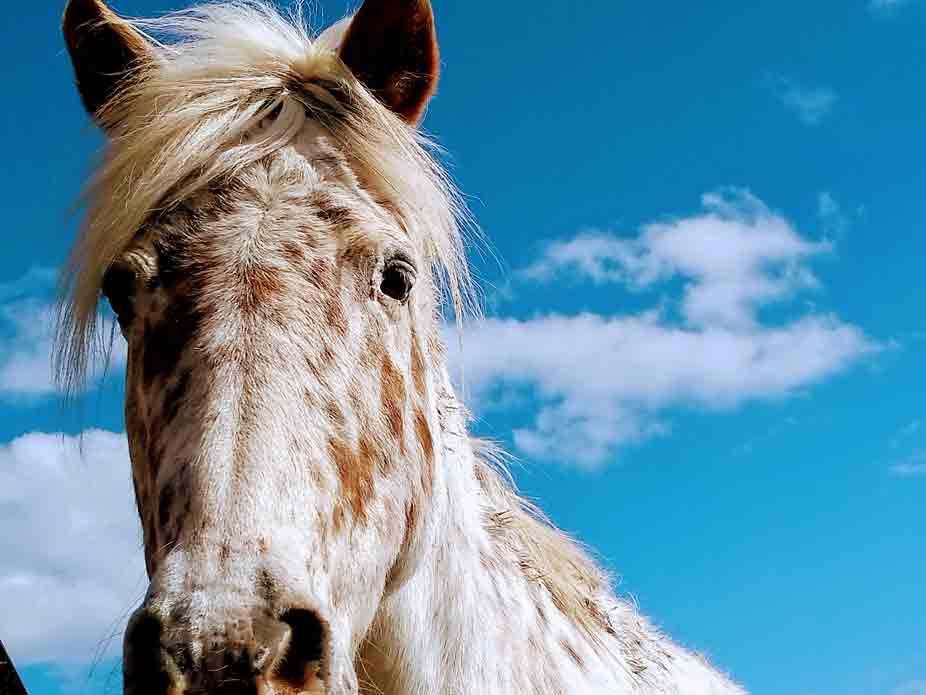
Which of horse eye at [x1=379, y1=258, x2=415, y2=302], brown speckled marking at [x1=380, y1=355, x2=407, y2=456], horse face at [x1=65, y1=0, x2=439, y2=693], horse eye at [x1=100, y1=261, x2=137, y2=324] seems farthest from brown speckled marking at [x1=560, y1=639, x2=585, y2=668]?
horse eye at [x1=100, y1=261, x2=137, y2=324]

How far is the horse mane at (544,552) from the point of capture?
3598mm

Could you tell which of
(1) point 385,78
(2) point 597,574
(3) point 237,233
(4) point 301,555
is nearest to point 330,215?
(3) point 237,233

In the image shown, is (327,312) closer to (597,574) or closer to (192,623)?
(192,623)

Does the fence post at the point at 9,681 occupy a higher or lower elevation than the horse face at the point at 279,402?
lower

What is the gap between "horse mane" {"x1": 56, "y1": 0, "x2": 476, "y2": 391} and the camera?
2.92m

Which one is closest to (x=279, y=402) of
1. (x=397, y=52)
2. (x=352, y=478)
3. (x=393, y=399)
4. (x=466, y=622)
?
(x=352, y=478)

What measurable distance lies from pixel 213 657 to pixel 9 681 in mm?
517

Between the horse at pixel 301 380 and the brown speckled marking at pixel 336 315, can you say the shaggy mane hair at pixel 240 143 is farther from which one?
the brown speckled marking at pixel 336 315

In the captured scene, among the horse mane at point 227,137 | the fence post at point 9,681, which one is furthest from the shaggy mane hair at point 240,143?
the fence post at point 9,681

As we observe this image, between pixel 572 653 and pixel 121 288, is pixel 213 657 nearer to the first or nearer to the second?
pixel 121 288

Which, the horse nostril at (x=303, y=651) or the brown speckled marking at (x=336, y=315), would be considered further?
the brown speckled marking at (x=336, y=315)

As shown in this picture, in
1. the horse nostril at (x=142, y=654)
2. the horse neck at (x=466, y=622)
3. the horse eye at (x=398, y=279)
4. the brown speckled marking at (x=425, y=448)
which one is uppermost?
the horse eye at (x=398, y=279)

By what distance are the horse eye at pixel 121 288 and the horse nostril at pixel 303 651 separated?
47.3 inches

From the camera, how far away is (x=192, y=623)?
6.33 feet
